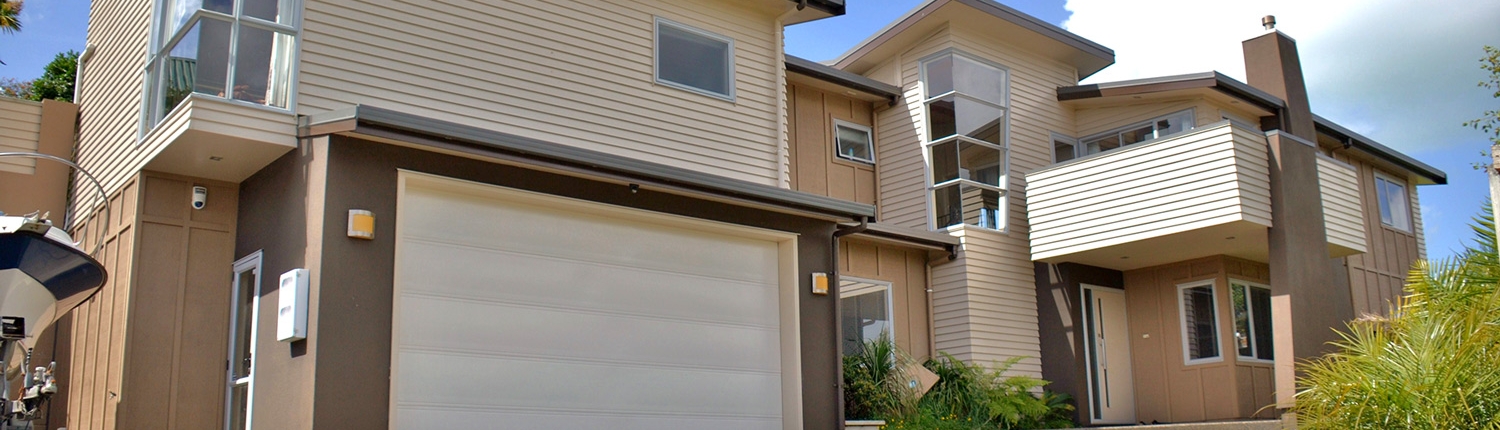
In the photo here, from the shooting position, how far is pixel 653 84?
1246cm

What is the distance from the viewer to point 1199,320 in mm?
16531

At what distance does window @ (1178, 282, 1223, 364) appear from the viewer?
53.6 ft

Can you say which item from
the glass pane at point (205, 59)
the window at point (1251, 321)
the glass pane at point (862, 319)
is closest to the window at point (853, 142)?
the glass pane at point (862, 319)

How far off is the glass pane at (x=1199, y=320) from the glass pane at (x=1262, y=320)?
2.02ft

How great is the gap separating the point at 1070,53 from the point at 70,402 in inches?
542

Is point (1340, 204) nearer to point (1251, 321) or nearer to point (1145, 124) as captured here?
point (1251, 321)

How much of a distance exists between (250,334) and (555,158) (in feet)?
9.75

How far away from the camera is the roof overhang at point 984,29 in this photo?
16078 mm

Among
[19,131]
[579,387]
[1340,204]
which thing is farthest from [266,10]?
[1340,204]

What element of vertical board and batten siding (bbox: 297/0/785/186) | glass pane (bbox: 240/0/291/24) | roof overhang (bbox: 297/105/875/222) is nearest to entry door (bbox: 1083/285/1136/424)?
roof overhang (bbox: 297/105/875/222)

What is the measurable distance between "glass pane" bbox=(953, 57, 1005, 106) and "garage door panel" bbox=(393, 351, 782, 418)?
628cm

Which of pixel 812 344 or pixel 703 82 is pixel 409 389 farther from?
pixel 703 82

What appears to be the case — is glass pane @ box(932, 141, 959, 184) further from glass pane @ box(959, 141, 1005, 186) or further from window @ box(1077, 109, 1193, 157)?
window @ box(1077, 109, 1193, 157)

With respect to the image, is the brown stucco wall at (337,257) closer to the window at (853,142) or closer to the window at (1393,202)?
the window at (853,142)
